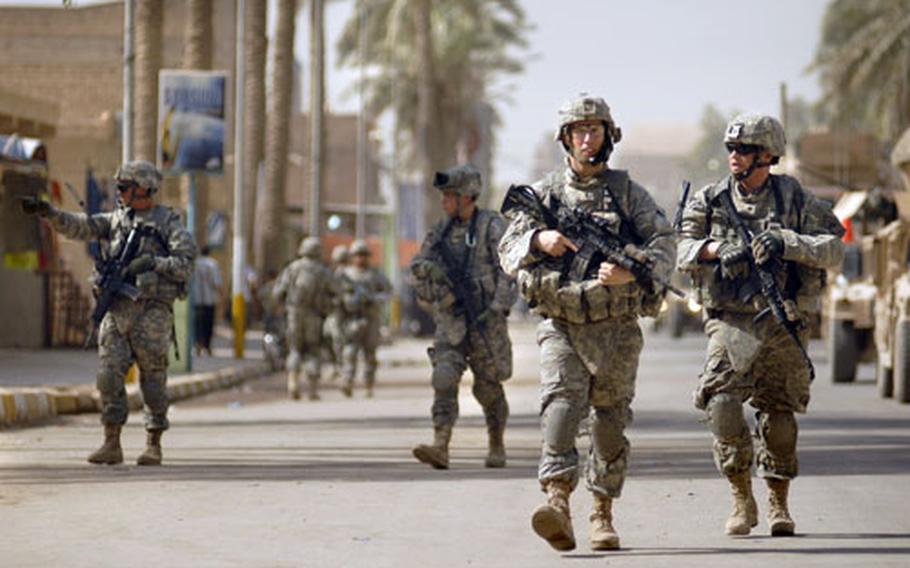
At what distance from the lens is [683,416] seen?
20000 mm

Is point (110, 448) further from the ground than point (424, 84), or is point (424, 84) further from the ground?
point (424, 84)

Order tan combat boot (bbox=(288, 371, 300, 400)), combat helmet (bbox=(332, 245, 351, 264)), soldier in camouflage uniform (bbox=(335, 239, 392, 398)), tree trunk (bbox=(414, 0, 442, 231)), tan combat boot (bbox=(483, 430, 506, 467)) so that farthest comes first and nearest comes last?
tree trunk (bbox=(414, 0, 442, 231))
combat helmet (bbox=(332, 245, 351, 264))
soldier in camouflage uniform (bbox=(335, 239, 392, 398))
tan combat boot (bbox=(288, 371, 300, 400))
tan combat boot (bbox=(483, 430, 506, 467))

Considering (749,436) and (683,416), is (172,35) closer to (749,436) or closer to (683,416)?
(683,416)

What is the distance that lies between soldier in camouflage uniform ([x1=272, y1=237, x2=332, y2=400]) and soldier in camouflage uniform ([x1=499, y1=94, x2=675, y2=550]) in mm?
14941

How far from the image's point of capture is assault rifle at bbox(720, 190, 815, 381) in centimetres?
982

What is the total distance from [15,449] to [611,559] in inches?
291

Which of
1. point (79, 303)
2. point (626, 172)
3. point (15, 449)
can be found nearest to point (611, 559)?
point (626, 172)

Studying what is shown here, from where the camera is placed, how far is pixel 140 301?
1388 cm

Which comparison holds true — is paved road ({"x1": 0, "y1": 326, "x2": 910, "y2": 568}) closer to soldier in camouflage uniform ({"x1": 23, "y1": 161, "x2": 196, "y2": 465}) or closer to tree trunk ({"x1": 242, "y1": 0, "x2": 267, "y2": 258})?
soldier in camouflage uniform ({"x1": 23, "y1": 161, "x2": 196, "y2": 465})

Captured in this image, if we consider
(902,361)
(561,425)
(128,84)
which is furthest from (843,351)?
(561,425)

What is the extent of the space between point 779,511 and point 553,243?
5.60 ft

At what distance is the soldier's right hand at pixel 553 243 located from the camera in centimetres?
934

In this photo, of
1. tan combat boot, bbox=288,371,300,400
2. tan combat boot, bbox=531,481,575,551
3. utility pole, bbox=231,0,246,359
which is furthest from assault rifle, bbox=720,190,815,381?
utility pole, bbox=231,0,246,359

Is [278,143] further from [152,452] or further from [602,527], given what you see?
[602,527]
